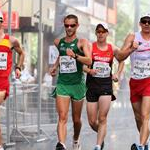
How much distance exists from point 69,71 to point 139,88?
100 centimetres

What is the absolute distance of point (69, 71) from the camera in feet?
30.2

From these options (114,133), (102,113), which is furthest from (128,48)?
(114,133)

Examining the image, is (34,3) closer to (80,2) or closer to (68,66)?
(80,2)

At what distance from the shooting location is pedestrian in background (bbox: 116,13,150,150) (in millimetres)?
8727

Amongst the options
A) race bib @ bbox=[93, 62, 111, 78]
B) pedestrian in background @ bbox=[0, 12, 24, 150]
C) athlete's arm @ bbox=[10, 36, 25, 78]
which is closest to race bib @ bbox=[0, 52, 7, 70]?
pedestrian in background @ bbox=[0, 12, 24, 150]

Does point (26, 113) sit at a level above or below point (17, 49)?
below

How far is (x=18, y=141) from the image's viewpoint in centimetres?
1198

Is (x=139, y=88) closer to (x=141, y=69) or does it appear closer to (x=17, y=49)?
(x=141, y=69)

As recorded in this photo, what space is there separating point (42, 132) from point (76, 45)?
412cm

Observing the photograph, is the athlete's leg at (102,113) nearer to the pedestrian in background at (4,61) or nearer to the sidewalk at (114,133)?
the pedestrian in background at (4,61)

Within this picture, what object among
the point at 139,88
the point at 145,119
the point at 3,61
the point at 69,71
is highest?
the point at 3,61

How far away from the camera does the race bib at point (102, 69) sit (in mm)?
9180

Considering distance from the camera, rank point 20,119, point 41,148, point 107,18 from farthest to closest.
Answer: point 107,18
point 20,119
point 41,148

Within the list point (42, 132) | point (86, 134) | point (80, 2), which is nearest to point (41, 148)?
point (42, 132)
